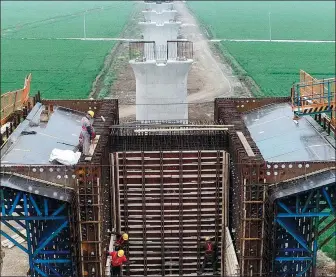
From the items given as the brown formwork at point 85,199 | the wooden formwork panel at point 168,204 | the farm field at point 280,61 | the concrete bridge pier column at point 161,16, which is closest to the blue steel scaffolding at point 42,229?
the brown formwork at point 85,199

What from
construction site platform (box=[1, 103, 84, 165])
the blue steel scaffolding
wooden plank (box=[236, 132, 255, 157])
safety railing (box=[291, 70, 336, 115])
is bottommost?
the blue steel scaffolding

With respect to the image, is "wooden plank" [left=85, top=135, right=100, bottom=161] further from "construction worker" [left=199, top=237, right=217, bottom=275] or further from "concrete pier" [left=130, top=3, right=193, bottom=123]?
→ "concrete pier" [left=130, top=3, right=193, bottom=123]

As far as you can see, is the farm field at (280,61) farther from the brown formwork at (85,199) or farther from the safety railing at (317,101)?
the brown formwork at (85,199)

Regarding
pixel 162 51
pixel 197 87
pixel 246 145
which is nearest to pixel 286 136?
pixel 246 145

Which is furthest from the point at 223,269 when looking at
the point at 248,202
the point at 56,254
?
the point at 56,254

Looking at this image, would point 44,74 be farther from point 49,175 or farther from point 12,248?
point 49,175

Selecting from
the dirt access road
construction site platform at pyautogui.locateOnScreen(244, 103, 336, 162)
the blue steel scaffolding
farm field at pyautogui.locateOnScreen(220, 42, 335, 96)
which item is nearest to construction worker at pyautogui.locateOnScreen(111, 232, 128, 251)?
the blue steel scaffolding
